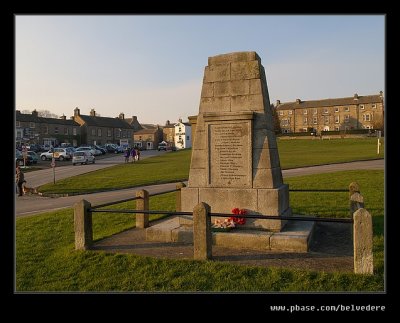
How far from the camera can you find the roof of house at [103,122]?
299 feet

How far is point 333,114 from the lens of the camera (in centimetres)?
9919

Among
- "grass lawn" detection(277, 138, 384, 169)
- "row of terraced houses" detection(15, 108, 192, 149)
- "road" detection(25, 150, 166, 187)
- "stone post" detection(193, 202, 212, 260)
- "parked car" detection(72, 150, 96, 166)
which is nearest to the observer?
"stone post" detection(193, 202, 212, 260)

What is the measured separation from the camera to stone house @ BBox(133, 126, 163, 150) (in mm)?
108500

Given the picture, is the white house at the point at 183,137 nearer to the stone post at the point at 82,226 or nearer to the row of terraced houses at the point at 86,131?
the row of terraced houses at the point at 86,131

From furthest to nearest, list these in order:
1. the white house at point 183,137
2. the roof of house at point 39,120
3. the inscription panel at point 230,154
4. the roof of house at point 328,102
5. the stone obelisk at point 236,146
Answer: the white house at point 183,137 → the roof of house at point 328,102 → the roof of house at point 39,120 → the inscription panel at point 230,154 → the stone obelisk at point 236,146

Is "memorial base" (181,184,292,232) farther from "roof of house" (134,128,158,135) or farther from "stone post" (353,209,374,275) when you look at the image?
"roof of house" (134,128,158,135)

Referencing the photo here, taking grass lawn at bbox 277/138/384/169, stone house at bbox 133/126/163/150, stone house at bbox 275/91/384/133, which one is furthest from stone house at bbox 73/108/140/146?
grass lawn at bbox 277/138/384/169

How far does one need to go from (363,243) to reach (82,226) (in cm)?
569

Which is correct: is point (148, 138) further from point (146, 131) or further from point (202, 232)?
point (202, 232)

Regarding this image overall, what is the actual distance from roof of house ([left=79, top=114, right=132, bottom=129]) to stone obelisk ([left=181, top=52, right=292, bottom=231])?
3431 inches

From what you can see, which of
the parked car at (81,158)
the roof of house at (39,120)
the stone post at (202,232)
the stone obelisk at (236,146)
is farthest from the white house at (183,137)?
the stone post at (202,232)

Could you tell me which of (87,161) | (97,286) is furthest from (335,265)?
(87,161)

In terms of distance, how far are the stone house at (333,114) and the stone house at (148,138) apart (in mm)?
40669

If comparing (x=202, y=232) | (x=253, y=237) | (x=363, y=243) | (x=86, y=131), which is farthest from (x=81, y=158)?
(x=86, y=131)
